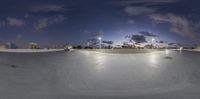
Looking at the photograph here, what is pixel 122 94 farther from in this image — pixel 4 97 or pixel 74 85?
pixel 4 97

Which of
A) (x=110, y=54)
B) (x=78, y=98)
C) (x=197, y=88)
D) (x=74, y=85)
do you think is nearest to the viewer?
(x=78, y=98)

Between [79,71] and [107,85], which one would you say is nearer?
[107,85]

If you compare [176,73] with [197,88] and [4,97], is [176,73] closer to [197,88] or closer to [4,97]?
[197,88]

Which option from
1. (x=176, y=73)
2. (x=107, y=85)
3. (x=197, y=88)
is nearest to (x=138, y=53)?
(x=176, y=73)

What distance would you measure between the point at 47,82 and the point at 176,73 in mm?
56007

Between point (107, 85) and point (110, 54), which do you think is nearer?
point (107, 85)

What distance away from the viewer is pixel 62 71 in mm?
122375

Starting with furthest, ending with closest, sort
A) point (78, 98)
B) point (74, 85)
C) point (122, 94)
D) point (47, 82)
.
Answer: point (47, 82) < point (74, 85) < point (122, 94) < point (78, 98)

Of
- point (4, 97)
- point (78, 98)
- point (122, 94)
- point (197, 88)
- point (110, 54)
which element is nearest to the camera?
point (4, 97)

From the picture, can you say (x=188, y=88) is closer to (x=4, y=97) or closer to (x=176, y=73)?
(x=4, y=97)

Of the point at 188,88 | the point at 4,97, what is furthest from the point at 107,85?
the point at 4,97

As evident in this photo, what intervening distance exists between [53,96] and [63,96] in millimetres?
2476

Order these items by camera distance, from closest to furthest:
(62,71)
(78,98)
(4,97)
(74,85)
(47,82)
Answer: (4,97) → (78,98) → (74,85) → (47,82) → (62,71)

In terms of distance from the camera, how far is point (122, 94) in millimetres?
68438
